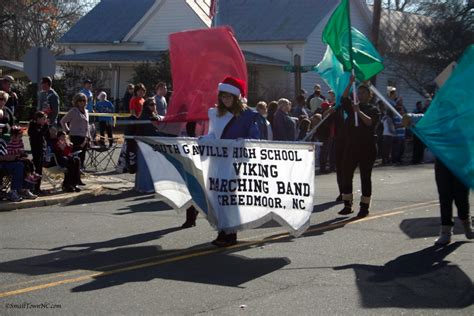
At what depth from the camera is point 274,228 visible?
11117 mm

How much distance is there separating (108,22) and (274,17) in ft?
34.4

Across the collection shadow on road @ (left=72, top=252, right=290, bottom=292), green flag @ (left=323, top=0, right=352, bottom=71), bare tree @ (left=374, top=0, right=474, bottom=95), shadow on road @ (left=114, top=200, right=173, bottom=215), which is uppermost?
bare tree @ (left=374, top=0, right=474, bottom=95)

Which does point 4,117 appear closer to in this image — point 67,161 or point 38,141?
point 38,141

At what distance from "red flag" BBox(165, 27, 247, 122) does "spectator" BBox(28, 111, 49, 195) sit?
2.94 metres

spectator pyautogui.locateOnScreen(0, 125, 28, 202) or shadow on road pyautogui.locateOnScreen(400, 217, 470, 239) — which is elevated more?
spectator pyautogui.locateOnScreen(0, 125, 28, 202)

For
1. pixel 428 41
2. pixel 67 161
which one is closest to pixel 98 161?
pixel 67 161

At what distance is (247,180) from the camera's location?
31.1 ft

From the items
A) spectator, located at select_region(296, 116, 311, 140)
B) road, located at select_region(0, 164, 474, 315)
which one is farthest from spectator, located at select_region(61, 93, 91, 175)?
spectator, located at select_region(296, 116, 311, 140)

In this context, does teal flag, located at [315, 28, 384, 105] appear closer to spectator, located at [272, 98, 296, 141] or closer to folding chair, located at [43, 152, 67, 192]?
spectator, located at [272, 98, 296, 141]

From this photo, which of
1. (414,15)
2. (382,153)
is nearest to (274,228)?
(382,153)

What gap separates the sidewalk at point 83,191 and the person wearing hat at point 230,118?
465 centimetres

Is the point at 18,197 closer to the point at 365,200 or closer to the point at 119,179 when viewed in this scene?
the point at 119,179

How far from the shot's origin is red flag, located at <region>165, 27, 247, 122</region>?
12.1m

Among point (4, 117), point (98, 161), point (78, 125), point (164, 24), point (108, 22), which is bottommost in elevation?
point (98, 161)
